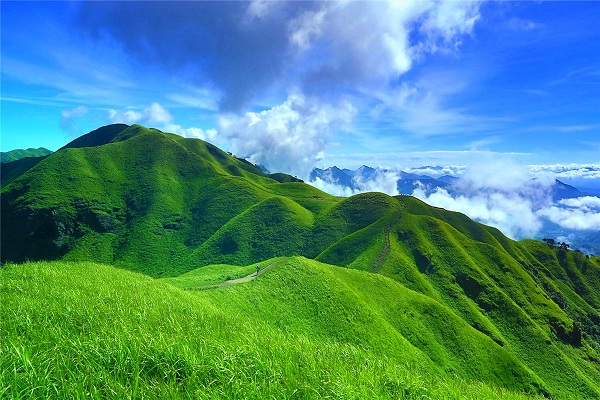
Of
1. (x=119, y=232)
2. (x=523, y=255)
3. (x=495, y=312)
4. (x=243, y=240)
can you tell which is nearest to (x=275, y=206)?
(x=243, y=240)

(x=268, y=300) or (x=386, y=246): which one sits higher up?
(x=268, y=300)

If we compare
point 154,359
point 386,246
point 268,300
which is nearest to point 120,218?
point 386,246

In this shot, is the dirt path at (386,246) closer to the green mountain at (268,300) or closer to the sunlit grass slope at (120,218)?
the green mountain at (268,300)

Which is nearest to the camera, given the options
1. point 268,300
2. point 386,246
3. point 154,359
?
point 154,359

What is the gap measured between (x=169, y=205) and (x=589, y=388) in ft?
605

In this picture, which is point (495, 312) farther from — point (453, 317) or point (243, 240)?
point (243, 240)

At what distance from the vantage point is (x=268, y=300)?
133 ft

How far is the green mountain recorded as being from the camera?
25.2 feet

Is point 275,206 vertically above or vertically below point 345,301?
above

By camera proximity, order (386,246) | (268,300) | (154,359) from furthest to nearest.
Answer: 1. (386,246)
2. (268,300)
3. (154,359)

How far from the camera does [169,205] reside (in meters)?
186

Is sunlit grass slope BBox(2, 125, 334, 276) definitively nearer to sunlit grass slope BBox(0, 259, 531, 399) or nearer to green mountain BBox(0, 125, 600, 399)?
green mountain BBox(0, 125, 600, 399)

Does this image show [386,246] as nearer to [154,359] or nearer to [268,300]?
[268,300]

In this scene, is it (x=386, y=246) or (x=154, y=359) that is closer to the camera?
(x=154, y=359)
